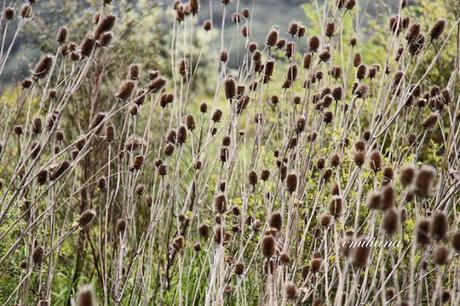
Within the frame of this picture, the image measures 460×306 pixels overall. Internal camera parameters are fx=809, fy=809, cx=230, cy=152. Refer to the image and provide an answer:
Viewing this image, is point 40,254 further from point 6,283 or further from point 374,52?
point 374,52

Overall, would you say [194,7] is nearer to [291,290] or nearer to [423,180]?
[291,290]

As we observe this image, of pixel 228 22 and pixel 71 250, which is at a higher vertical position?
pixel 228 22

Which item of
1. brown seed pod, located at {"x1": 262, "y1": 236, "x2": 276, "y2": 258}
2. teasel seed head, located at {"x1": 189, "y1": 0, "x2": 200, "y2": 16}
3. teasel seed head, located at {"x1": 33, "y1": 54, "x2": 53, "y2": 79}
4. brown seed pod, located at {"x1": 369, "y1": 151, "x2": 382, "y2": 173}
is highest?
teasel seed head, located at {"x1": 189, "y1": 0, "x2": 200, "y2": 16}

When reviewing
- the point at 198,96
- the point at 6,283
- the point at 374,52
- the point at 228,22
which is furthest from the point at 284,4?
the point at 6,283

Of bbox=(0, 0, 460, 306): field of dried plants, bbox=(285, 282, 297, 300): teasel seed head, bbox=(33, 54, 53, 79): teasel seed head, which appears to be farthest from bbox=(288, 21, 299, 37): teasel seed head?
bbox=(285, 282, 297, 300): teasel seed head

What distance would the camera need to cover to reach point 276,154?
3.56 metres

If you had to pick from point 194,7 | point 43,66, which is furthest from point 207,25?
point 43,66

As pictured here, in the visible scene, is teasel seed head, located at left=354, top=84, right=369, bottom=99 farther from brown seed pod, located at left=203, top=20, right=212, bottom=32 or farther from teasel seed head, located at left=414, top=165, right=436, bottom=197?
teasel seed head, located at left=414, top=165, right=436, bottom=197

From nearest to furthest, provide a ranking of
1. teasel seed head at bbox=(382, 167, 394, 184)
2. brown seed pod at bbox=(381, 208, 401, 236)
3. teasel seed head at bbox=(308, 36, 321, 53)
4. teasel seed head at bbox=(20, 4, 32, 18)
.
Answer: brown seed pod at bbox=(381, 208, 401, 236) → teasel seed head at bbox=(382, 167, 394, 184) → teasel seed head at bbox=(20, 4, 32, 18) → teasel seed head at bbox=(308, 36, 321, 53)

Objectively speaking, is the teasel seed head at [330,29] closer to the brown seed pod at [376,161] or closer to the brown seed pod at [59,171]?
the brown seed pod at [376,161]

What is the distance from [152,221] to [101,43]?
80 cm

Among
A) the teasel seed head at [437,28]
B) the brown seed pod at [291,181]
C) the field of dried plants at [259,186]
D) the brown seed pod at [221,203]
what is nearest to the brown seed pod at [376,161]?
the field of dried plants at [259,186]

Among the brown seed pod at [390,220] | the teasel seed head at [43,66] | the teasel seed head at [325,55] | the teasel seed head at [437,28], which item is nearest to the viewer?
the brown seed pod at [390,220]

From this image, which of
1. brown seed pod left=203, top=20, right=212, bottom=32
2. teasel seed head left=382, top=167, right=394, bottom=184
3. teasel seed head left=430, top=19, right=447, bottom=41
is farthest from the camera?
brown seed pod left=203, top=20, right=212, bottom=32
